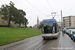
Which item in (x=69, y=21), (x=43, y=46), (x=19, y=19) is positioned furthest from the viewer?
(x=69, y=21)

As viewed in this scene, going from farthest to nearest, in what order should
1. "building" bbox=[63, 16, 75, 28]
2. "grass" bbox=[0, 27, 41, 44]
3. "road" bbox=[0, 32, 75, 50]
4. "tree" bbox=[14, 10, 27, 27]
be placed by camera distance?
"building" bbox=[63, 16, 75, 28]
"tree" bbox=[14, 10, 27, 27]
"grass" bbox=[0, 27, 41, 44]
"road" bbox=[0, 32, 75, 50]

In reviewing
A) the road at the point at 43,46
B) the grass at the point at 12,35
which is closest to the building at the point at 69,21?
the grass at the point at 12,35

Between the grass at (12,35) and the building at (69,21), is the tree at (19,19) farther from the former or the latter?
the building at (69,21)

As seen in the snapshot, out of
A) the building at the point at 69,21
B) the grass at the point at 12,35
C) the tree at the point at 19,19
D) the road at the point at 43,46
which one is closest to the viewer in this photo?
the road at the point at 43,46

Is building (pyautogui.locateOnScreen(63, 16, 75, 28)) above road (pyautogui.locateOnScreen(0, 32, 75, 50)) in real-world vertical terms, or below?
above

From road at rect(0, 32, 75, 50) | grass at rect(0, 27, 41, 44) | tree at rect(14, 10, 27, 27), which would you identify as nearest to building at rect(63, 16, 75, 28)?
tree at rect(14, 10, 27, 27)

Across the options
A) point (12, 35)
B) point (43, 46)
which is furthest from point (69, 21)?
point (43, 46)

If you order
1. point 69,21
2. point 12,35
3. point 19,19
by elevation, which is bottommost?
point 12,35

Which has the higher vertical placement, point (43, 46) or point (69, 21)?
point (69, 21)

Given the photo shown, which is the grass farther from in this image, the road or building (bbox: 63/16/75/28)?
building (bbox: 63/16/75/28)

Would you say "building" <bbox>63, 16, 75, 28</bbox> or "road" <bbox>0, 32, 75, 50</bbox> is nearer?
"road" <bbox>0, 32, 75, 50</bbox>

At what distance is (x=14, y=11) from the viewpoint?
2362 inches

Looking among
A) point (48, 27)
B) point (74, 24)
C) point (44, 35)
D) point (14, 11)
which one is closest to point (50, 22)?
point (48, 27)

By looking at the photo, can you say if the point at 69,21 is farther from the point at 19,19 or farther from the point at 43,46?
the point at 43,46
